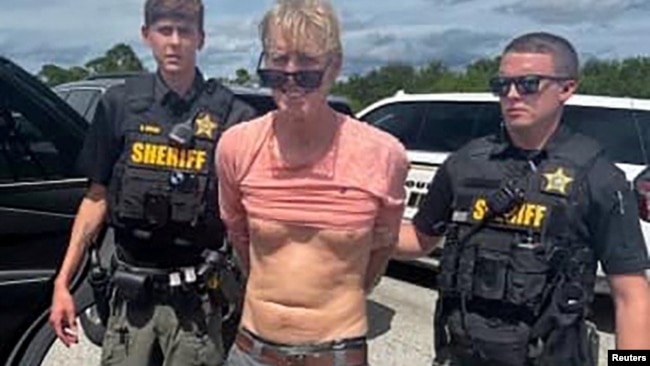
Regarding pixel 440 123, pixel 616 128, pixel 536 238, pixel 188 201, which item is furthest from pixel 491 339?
pixel 440 123

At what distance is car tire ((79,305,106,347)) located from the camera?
3.97 m

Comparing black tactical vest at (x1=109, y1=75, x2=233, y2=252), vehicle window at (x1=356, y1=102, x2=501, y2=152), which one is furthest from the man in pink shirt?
vehicle window at (x1=356, y1=102, x2=501, y2=152)

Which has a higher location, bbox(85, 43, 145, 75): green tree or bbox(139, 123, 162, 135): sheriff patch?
bbox(85, 43, 145, 75): green tree

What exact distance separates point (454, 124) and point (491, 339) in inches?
203

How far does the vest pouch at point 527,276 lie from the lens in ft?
7.54

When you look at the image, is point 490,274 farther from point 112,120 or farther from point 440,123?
point 440,123

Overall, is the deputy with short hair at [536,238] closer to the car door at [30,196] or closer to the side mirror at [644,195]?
the car door at [30,196]

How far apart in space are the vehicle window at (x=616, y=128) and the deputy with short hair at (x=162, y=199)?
371 cm

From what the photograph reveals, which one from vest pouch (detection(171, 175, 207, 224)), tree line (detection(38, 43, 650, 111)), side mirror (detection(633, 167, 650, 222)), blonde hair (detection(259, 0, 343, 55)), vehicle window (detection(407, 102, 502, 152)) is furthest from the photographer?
tree line (detection(38, 43, 650, 111))

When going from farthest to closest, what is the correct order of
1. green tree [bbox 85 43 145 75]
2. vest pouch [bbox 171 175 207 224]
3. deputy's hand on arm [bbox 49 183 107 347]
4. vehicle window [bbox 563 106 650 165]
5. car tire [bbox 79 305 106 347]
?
green tree [bbox 85 43 145 75], vehicle window [bbox 563 106 650 165], car tire [bbox 79 305 106 347], deputy's hand on arm [bbox 49 183 107 347], vest pouch [bbox 171 175 207 224]

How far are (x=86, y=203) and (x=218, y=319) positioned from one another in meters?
0.60

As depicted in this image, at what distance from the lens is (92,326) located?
4.16 metres

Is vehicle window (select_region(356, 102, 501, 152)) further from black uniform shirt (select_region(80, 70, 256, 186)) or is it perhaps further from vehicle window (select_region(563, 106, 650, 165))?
black uniform shirt (select_region(80, 70, 256, 186))

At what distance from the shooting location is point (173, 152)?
2.86m
